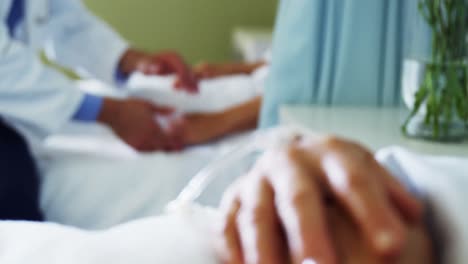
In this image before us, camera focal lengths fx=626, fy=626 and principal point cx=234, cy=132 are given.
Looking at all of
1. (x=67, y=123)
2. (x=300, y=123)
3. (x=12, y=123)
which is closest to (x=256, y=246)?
(x=300, y=123)

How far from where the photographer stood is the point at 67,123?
1.28 meters

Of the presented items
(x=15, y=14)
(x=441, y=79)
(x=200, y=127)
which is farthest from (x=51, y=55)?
(x=441, y=79)

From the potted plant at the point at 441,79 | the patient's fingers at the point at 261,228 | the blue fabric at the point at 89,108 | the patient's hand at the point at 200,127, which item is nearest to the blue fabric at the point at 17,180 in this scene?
the blue fabric at the point at 89,108

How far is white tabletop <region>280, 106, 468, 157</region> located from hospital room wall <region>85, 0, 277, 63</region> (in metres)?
1.81

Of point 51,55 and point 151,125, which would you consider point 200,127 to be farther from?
point 51,55

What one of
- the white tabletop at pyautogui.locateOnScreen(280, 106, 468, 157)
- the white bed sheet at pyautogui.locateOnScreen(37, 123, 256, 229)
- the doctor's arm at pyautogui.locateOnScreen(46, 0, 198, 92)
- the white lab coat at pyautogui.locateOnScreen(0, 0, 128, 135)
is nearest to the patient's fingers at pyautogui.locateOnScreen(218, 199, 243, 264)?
the white tabletop at pyautogui.locateOnScreen(280, 106, 468, 157)

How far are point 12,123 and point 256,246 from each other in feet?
2.87

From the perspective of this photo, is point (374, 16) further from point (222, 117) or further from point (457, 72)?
point (222, 117)

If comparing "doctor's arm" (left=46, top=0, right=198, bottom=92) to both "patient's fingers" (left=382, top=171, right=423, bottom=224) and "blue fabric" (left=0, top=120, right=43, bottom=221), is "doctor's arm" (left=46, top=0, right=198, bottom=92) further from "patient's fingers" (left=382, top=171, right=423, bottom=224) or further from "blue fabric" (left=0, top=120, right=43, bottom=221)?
"patient's fingers" (left=382, top=171, right=423, bottom=224)

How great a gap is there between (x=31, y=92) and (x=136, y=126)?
0.19 metres

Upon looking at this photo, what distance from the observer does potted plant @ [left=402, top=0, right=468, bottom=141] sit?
30.6 inches

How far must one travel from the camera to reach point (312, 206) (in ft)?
1.03

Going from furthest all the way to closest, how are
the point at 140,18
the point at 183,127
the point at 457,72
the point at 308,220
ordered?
1. the point at 140,18
2. the point at 183,127
3. the point at 457,72
4. the point at 308,220

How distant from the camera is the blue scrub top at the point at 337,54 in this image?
3.10ft
